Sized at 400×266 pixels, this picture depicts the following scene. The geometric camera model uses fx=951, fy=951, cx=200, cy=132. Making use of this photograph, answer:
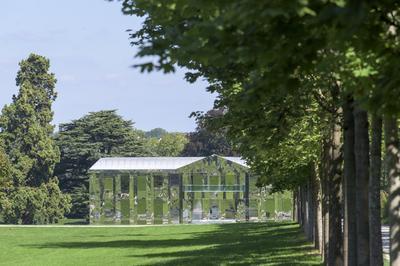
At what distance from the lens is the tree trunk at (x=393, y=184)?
38.5 ft

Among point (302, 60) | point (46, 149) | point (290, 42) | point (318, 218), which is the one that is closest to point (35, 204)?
point (46, 149)

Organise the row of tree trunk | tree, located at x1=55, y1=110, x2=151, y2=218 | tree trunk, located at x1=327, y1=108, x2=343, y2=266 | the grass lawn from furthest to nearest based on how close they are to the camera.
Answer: tree, located at x1=55, y1=110, x2=151, y2=218 → the grass lawn → tree trunk, located at x1=327, y1=108, x2=343, y2=266 → the row of tree trunk

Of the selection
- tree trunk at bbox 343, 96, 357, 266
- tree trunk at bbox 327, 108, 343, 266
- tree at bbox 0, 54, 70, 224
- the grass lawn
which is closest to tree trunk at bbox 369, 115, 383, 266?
tree trunk at bbox 343, 96, 357, 266

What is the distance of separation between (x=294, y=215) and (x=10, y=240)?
2405cm

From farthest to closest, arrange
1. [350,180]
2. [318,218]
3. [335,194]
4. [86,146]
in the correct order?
[86,146], [318,218], [335,194], [350,180]

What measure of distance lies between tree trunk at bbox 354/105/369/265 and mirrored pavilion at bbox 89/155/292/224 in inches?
2494

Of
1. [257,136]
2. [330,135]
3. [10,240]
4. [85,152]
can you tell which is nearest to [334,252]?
[330,135]

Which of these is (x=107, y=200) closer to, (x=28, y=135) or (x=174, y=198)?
(x=174, y=198)

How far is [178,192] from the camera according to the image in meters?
78.9

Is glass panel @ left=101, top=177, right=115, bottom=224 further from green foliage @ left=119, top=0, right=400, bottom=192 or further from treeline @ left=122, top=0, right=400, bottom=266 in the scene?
green foliage @ left=119, top=0, right=400, bottom=192

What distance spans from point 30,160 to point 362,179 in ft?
269

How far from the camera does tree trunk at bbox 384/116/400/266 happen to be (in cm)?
1175

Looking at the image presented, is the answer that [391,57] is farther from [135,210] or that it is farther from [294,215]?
[135,210]

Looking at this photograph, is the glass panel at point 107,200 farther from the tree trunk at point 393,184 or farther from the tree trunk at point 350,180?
the tree trunk at point 393,184
